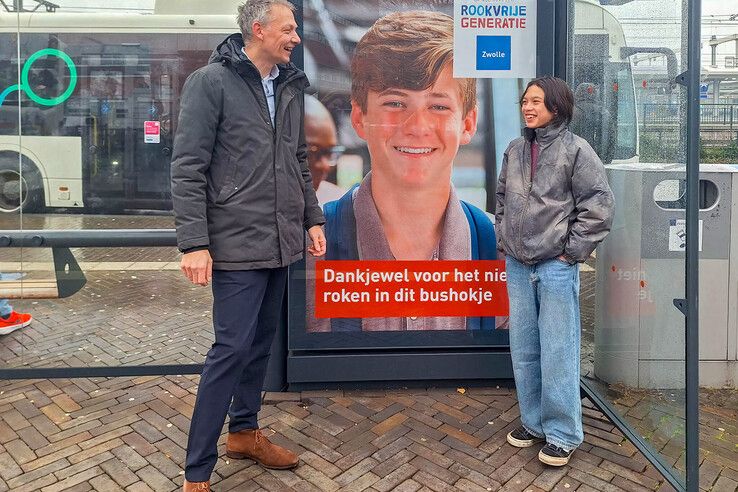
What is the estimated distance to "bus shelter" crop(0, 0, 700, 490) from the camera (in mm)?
3637

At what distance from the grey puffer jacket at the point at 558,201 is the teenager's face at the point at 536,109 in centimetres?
4

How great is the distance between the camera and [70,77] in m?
3.88

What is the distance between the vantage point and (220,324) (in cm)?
265

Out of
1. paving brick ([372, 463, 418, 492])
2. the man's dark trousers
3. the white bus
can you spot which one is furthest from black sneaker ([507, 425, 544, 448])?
the white bus

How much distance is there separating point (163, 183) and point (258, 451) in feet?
6.14

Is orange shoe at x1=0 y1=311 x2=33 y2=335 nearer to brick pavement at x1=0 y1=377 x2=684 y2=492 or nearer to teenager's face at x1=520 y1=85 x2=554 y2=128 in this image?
brick pavement at x1=0 y1=377 x2=684 y2=492

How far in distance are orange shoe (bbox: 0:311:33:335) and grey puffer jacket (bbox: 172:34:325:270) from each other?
7.13 ft

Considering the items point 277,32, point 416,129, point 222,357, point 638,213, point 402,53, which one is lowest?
point 222,357

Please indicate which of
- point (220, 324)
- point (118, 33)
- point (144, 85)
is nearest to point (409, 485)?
point (220, 324)

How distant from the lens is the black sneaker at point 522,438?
3215mm

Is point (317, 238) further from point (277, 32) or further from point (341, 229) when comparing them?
point (277, 32)

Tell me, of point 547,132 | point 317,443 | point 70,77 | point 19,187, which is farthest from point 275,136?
point 19,187

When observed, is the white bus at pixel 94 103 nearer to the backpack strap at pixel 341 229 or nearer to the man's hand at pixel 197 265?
the backpack strap at pixel 341 229

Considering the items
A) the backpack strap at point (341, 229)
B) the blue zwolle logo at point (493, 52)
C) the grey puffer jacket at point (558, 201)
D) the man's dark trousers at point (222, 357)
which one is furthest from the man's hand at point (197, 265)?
the blue zwolle logo at point (493, 52)
